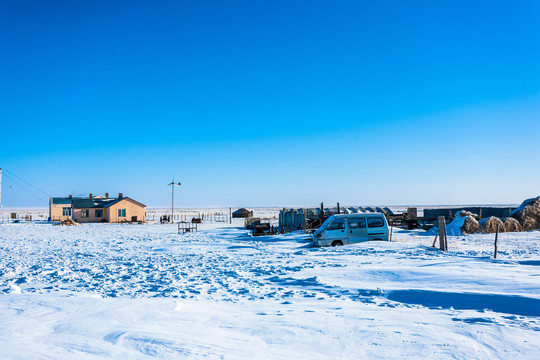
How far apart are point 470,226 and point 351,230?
14385 mm

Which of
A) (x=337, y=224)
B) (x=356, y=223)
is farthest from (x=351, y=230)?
(x=337, y=224)

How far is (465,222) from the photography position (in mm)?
28266

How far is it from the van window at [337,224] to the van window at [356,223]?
1.06 feet

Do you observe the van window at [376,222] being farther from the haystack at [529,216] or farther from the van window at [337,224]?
the haystack at [529,216]

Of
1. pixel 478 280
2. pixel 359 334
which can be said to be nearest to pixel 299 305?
pixel 359 334

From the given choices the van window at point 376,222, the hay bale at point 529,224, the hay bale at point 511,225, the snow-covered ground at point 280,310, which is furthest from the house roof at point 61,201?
the hay bale at point 529,224

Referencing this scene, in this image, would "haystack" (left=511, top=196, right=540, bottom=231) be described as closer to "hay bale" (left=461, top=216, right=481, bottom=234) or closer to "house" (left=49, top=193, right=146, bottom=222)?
"hay bale" (left=461, top=216, right=481, bottom=234)

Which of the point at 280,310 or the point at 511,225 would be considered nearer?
the point at 280,310

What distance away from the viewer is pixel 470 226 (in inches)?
1102

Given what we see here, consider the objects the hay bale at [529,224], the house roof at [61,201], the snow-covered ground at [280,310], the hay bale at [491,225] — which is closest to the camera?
the snow-covered ground at [280,310]

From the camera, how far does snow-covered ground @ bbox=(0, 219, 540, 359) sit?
Result: 5.38 metres

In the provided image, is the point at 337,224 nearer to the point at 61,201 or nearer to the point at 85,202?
the point at 85,202

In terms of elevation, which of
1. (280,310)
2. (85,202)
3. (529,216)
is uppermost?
(85,202)

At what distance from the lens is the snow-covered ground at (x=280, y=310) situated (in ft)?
17.6
